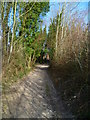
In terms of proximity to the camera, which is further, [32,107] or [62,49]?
[62,49]

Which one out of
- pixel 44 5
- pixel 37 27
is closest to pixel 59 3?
pixel 44 5

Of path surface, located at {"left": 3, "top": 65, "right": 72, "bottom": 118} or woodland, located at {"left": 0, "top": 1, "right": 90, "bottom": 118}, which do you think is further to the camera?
woodland, located at {"left": 0, "top": 1, "right": 90, "bottom": 118}

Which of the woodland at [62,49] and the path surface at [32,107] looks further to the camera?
the woodland at [62,49]

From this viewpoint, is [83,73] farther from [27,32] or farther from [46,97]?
[27,32]

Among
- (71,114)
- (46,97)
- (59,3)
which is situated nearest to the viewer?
(71,114)

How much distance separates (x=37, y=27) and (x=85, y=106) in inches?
284

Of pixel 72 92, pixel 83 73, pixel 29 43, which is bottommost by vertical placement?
pixel 72 92

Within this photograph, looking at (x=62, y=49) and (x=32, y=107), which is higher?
(x=62, y=49)

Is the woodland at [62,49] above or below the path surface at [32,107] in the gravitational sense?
above

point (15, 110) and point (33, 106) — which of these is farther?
point (33, 106)

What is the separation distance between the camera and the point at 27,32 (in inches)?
338

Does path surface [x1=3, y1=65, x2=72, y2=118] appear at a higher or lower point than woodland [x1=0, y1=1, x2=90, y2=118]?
lower

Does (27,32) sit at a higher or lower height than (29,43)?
higher

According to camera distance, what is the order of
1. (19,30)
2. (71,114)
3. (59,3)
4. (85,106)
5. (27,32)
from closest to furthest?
(85,106), (71,114), (19,30), (27,32), (59,3)
